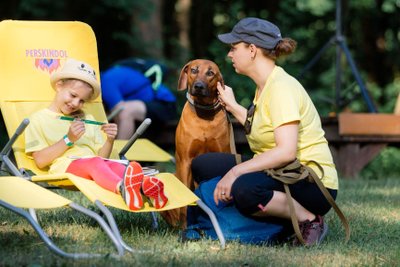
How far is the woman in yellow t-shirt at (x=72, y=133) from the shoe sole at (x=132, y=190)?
215 millimetres

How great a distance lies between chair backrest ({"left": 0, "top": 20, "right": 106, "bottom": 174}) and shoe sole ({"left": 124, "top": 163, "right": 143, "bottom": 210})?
1069mm

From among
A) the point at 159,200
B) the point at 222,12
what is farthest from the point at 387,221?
the point at 222,12

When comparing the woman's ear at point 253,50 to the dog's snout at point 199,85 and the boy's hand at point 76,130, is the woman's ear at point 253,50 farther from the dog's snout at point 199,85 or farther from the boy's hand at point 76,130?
the boy's hand at point 76,130

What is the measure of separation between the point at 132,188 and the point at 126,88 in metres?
4.17

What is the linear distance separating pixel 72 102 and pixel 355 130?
4114 millimetres

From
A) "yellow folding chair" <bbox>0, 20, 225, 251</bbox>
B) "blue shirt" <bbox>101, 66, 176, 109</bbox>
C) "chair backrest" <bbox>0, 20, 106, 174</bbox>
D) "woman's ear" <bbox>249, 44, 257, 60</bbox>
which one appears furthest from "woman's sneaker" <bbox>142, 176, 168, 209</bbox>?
"blue shirt" <bbox>101, 66, 176, 109</bbox>

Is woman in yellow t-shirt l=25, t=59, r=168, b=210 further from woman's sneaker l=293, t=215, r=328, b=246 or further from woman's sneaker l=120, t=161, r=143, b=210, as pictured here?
woman's sneaker l=293, t=215, r=328, b=246

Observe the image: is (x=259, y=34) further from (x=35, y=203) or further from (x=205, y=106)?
(x=35, y=203)

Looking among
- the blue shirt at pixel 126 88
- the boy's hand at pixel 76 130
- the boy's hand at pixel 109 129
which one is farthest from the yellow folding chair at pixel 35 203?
the blue shirt at pixel 126 88

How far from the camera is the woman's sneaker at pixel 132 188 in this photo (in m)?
3.96

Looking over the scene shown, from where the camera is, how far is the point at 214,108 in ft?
15.9

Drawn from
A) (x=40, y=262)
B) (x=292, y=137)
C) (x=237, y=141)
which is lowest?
(x=237, y=141)

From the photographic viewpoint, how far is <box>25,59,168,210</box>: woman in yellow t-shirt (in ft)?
14.2

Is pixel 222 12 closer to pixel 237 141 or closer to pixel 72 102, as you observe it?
pixel 237 141
